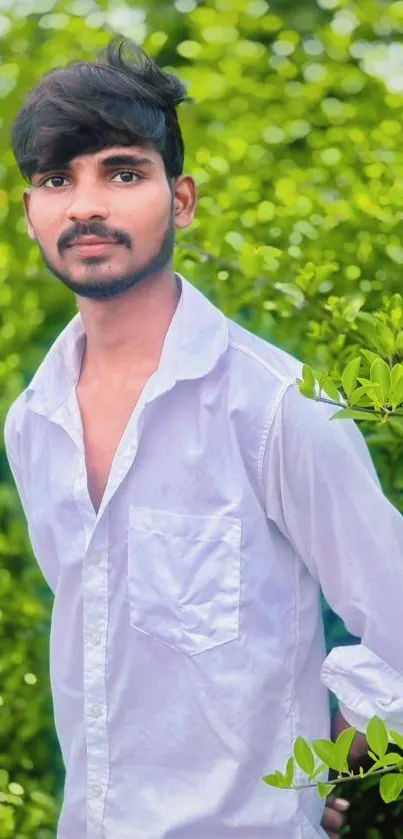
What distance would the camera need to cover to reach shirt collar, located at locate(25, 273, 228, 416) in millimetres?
2193

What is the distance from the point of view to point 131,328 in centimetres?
224

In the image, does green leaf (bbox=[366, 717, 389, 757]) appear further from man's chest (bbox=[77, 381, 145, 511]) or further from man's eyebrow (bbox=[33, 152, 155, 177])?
man's eyebrow (bbox=[33, 152, 155, 177])

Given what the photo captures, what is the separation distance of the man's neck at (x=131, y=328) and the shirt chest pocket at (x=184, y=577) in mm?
244

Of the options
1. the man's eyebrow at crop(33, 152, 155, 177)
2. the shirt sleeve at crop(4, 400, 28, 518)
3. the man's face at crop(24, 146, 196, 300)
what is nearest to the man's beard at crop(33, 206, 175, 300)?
the man's face at crop(24, 146, 196, 300)

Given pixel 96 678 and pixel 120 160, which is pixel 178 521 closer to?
pixel 96 678

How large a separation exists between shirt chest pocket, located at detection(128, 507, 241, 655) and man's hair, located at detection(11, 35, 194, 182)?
571mm

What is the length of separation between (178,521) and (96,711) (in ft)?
1.20

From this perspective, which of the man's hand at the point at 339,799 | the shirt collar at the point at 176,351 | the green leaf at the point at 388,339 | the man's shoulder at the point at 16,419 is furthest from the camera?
A: the man's shoulder at the point at 16,419

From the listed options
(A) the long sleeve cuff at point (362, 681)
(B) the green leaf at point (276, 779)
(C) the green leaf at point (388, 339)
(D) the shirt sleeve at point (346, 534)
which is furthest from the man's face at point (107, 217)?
(B) the green leaf at point (276, 779)

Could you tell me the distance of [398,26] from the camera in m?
3.71

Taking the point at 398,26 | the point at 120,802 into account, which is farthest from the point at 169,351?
the point at 398,26

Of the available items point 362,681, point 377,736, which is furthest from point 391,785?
point 362,681

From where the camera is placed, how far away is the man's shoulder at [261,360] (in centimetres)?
216

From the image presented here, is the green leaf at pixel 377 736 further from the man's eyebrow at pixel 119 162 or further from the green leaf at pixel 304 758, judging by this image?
the man's eyebrow at pixel 119 162
